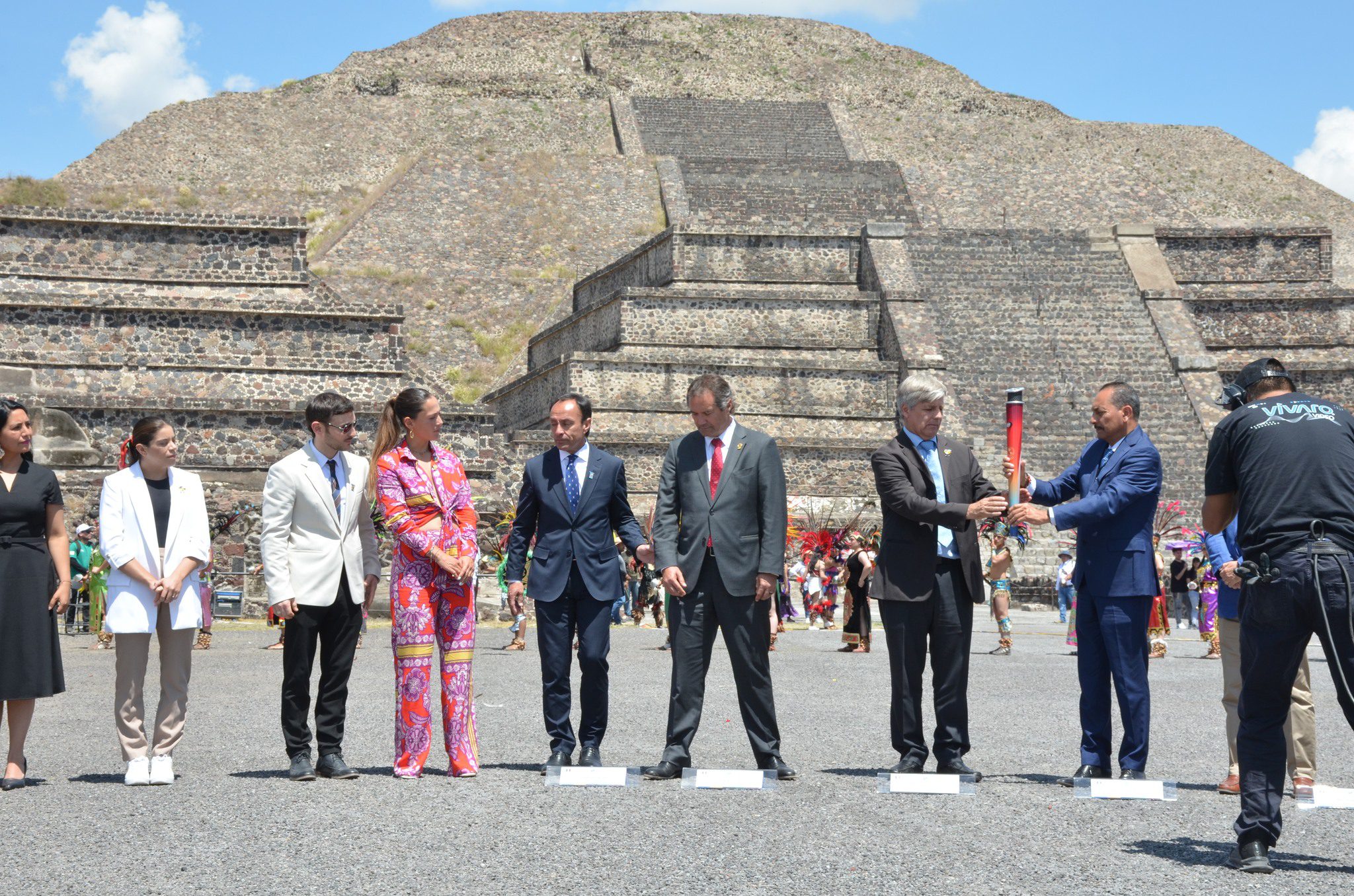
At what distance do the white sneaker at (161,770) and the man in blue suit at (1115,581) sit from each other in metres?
4.15

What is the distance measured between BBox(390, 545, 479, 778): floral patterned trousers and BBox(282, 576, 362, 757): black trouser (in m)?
0.24

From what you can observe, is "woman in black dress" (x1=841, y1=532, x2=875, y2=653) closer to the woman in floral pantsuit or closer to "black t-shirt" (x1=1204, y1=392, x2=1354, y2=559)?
the woman in floral pantsuit

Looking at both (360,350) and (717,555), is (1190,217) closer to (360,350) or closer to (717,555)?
(360,350)

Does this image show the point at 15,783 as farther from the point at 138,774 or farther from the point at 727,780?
the point at 727,780

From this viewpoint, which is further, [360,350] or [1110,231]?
[1110,231]

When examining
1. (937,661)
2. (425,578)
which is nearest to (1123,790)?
(937,661)

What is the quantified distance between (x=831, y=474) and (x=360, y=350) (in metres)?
8.31

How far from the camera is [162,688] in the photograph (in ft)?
24.3

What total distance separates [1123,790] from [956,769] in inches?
32.7

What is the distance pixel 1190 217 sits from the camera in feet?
154

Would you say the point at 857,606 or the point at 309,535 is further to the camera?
A: the point at 857,606

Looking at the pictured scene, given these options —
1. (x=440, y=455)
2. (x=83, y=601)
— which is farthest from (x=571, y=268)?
(x=440, y=455)

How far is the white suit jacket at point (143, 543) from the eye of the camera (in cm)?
745

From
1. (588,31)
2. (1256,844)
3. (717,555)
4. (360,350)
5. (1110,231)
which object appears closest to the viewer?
(1256,844)
